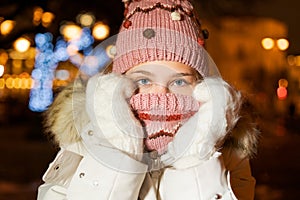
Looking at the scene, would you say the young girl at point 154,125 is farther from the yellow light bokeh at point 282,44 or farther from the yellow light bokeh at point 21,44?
the yellow light bokeh at point 282,44

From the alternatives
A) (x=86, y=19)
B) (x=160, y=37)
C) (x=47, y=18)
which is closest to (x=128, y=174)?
(x=160, y=37)

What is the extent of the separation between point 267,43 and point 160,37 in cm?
926

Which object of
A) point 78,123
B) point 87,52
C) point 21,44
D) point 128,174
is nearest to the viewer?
point 128,174

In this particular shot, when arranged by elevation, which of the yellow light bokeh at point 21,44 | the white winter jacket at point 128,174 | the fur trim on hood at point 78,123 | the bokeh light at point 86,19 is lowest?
the yellow light bokeh at point 21,44

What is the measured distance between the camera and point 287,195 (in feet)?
15.6

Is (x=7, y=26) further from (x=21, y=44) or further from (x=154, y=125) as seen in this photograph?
(x=154, y=125)

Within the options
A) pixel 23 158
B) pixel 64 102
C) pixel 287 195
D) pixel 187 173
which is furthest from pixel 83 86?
pixel 23 158

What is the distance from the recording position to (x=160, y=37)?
1142mm

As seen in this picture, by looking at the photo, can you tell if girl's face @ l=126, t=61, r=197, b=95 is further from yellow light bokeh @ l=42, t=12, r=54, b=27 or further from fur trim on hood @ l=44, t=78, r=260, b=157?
yellow light bokeh @ l=42, t=12, r=54, b=27

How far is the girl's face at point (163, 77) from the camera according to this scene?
1100mm

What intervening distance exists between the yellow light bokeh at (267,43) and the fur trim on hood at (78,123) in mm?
9062

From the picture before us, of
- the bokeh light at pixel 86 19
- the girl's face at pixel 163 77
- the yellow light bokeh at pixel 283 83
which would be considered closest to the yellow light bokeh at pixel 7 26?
the bokeh light at pixel 86 19

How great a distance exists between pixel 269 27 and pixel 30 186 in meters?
6.78

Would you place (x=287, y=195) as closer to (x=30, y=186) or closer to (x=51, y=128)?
(x=30, y=186)
